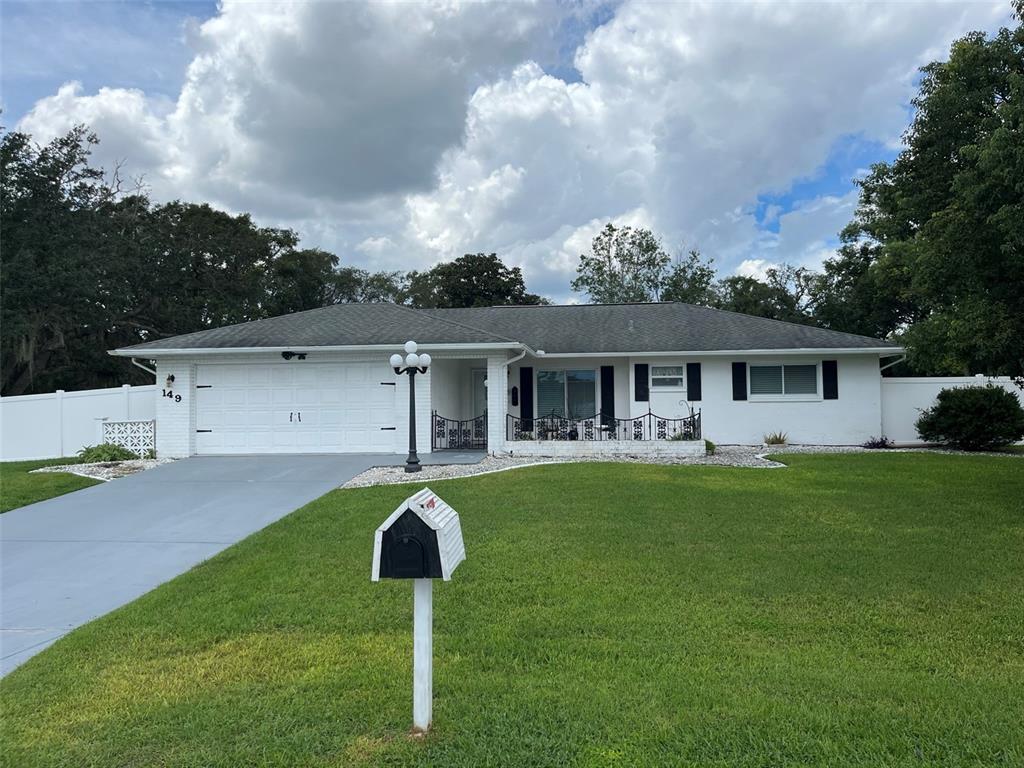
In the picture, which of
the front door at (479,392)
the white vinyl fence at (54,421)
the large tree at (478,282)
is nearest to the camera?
the white vinyl fence at (54,421)

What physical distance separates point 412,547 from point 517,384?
48.9 ft

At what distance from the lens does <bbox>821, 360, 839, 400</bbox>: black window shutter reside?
1652cm

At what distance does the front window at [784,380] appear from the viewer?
54.9 ft

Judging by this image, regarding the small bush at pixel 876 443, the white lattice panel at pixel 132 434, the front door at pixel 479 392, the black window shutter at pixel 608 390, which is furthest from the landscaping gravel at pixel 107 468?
the small bush at pixel 876 443

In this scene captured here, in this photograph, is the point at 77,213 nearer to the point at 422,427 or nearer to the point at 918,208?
the point at 422,427

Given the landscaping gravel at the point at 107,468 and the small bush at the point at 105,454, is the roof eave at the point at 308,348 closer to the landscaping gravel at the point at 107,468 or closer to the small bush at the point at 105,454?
the small bush at the point at 105,454

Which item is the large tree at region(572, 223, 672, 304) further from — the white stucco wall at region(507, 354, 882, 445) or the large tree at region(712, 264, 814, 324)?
the white stucco wall at region(507, 354, 882, 445)

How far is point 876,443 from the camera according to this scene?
16.2 m

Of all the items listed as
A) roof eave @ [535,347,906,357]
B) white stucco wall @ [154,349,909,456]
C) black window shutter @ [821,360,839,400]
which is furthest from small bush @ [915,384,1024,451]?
black window shutter @ [821,360,839,400]

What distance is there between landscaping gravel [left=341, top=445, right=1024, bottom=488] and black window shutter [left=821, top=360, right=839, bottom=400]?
135cm

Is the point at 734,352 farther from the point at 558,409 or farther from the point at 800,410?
the point at 558,409

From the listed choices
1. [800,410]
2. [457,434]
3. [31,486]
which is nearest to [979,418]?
[800,410]

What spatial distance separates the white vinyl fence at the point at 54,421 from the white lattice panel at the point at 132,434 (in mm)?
299

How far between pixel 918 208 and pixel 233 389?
13.8m
